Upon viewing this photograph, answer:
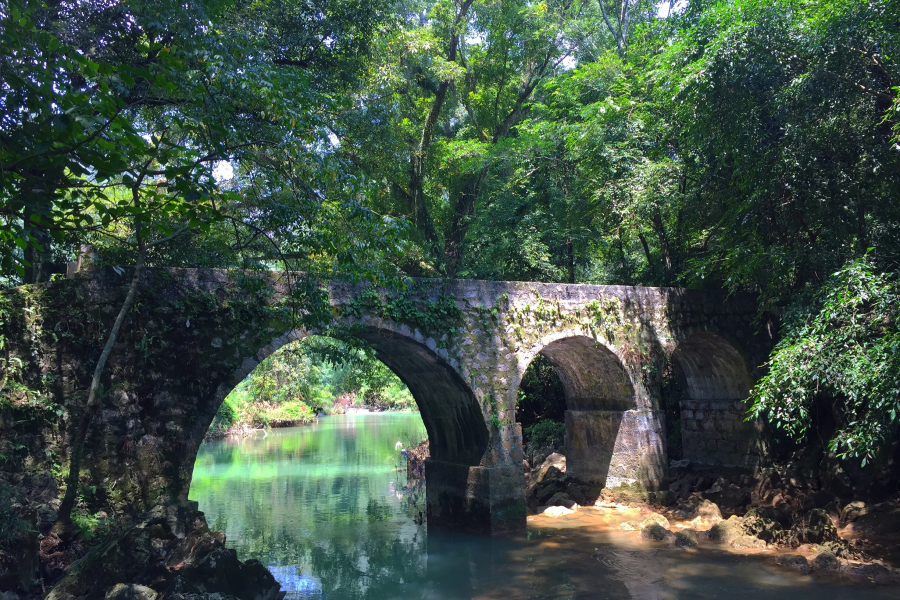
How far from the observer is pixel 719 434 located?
11234mm

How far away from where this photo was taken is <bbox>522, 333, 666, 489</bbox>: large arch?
32.6 feet

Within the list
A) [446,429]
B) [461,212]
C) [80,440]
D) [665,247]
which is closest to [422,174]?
[461,212]

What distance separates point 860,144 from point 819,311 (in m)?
2.02

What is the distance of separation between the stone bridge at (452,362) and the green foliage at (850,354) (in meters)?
2.66

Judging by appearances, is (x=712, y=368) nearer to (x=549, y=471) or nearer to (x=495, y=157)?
(x=549, y=471)

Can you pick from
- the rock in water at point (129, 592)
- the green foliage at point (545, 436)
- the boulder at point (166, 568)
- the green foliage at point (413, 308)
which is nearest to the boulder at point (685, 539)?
the green foliage at point (413, 308)

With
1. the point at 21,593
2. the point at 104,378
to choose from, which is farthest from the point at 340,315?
the point at 21,593

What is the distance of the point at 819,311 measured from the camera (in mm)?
7531

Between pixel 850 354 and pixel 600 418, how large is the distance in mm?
4281

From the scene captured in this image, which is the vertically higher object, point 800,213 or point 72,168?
point 800,213

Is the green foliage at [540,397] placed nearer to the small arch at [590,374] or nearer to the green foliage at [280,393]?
the small arch at [590,374]

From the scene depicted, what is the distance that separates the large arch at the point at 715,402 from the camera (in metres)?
10.8

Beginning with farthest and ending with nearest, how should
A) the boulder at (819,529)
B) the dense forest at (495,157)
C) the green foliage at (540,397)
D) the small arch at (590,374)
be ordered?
the green foliage at (540,397), the small arch at (590,374), the boulder at (819,529), the dense forest at (495,157)

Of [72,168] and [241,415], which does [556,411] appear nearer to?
[72,168]
